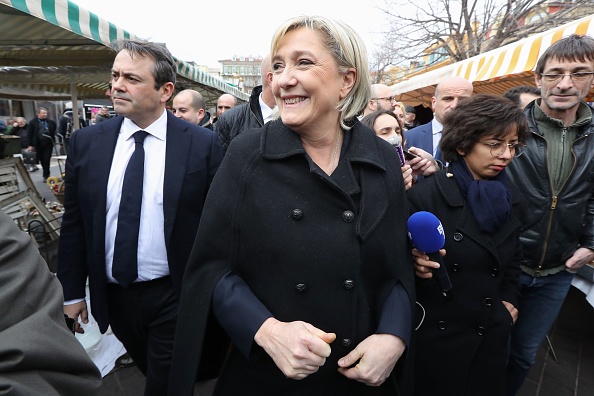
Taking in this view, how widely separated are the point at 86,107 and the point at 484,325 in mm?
28874

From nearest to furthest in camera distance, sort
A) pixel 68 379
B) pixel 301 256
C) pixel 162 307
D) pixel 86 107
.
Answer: pixel 68 379, pixel 301 256, pixel 162 307, pixel 86 107

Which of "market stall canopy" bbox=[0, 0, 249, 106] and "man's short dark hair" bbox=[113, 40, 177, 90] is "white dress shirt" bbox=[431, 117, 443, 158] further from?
"market stall canopy" bbox=[0, 0, 249, 106]

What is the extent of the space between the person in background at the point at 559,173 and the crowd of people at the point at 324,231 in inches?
0.4

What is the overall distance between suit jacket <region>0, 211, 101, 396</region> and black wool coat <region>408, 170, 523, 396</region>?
4.68 feet

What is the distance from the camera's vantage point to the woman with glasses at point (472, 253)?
1855 mm

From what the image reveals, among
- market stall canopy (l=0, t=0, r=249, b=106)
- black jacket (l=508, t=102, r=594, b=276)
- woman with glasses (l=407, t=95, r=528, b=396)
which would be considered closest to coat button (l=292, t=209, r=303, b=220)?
woman with glasses (l=407, t=95, r=528, b=396)

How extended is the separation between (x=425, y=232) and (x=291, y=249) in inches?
21.1

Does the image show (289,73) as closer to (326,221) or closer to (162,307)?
(326,221)

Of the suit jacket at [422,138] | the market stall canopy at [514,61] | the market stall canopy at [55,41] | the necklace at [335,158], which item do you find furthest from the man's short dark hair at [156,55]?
the market stall canopy at [514,61]

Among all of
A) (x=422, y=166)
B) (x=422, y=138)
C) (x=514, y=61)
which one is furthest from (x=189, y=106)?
(x=514, y=61)

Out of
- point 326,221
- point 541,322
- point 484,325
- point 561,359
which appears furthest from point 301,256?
point 561,359

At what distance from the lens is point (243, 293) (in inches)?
51.5

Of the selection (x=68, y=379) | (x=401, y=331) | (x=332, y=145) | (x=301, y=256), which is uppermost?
(x=332, y=145)

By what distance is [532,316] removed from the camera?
258 cm
